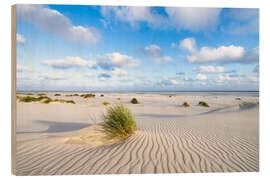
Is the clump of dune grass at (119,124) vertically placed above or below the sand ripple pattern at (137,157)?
above

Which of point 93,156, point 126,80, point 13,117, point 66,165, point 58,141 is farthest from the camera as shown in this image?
point 126,80

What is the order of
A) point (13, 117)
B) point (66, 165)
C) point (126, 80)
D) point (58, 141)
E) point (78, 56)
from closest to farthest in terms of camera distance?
1. point (66, 165)
2. point (13, 117)
3. point (58, 141)
4. point (78, 56)
5. point (126, 80)

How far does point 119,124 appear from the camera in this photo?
3.55m

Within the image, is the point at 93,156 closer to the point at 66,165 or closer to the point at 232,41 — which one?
Result: the point at 66,165

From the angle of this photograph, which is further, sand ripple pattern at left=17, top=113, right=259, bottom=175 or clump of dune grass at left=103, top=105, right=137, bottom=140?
clump of dune grass at left=103, top=105, right=137, bottom=140

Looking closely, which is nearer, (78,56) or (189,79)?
(78,56)

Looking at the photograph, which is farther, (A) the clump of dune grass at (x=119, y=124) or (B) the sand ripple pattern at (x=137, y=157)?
(A) the clump of dune grass at (x=119, y=124)

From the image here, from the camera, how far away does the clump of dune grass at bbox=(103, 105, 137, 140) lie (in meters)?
3.47

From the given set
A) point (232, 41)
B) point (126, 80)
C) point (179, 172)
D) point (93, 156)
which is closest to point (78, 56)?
point (126, 80)

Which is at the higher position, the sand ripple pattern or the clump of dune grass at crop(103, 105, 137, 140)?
the clump of dune grass at crop(103, 105, 137, 140)

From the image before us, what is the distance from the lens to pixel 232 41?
423 centimetres

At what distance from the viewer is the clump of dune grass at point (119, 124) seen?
3.47 meters

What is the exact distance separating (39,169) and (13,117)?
1351 mm
